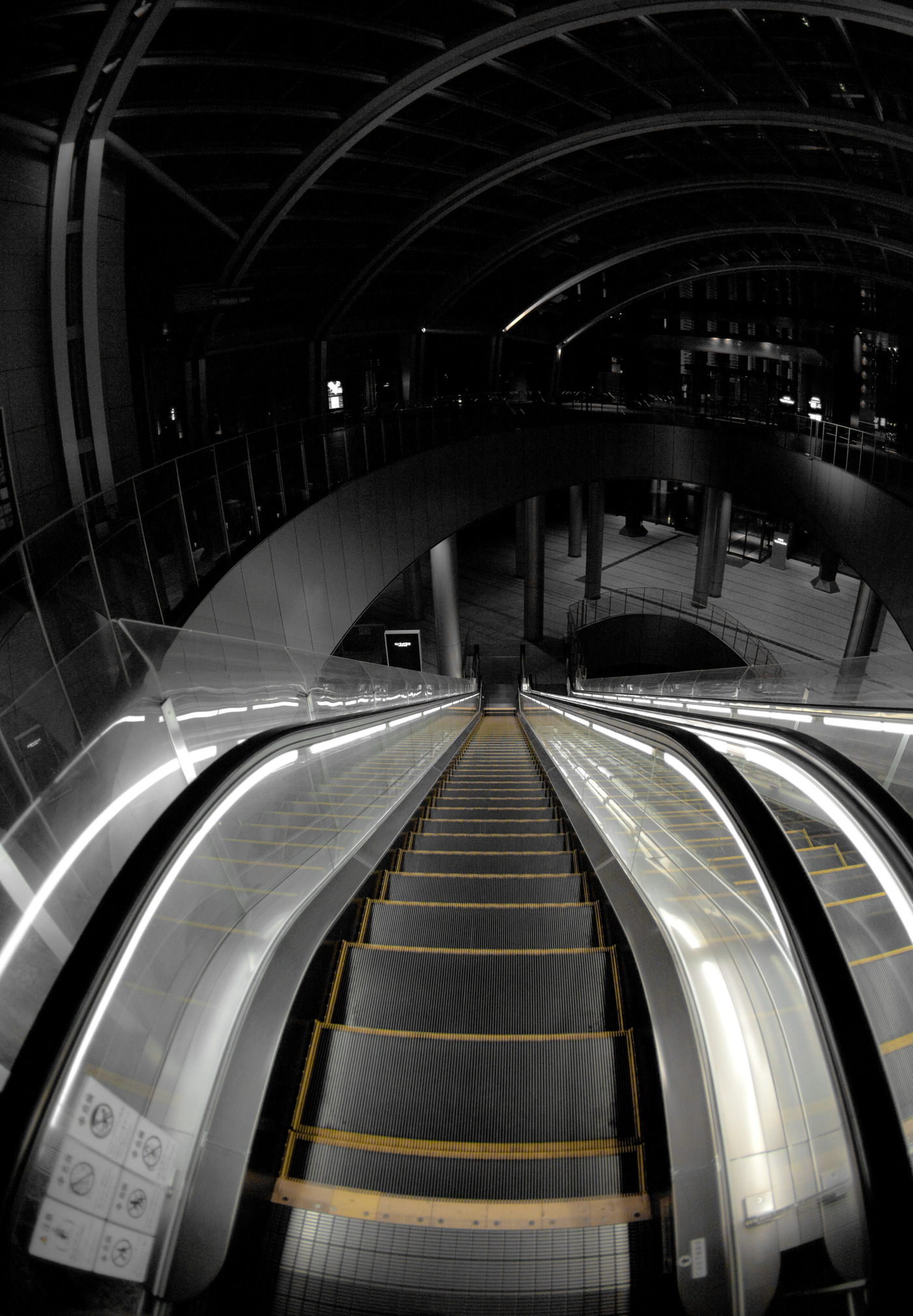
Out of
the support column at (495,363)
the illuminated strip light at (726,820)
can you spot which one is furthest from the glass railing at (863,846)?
the support column at (495,363)

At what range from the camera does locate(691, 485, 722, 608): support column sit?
28.0 metres

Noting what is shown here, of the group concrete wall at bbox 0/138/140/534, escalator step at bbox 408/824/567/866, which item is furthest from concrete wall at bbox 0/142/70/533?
escalator step at bbox 408/824/567/866

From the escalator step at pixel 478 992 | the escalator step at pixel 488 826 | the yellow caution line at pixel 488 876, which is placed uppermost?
the escalator step at pixel 478 992

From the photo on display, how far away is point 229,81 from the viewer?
12.2 metres

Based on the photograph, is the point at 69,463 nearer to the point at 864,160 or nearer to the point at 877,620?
the point at 864,160

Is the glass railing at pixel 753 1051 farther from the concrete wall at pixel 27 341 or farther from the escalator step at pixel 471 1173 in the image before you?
the concrete wall at pixel 27 341

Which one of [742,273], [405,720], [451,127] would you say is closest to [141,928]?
[405,720]

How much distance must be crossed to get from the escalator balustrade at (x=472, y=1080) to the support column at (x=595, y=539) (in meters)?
26.3

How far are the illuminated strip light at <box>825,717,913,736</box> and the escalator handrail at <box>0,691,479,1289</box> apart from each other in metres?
3.15

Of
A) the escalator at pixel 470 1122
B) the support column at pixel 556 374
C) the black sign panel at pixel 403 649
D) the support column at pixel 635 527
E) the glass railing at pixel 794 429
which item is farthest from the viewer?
the support column at pixel 635 527

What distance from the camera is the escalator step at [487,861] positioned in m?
4.66

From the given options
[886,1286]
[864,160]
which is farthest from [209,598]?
[864,160]

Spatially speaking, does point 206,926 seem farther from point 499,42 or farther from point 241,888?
point 499,42

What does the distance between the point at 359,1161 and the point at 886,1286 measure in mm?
1386
